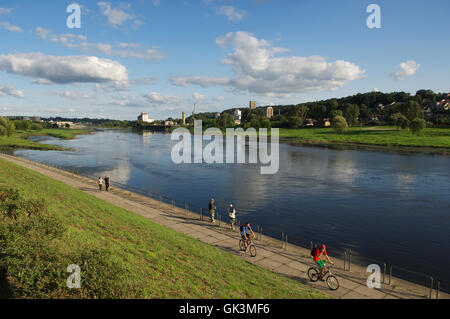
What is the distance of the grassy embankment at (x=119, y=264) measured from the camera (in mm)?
9203

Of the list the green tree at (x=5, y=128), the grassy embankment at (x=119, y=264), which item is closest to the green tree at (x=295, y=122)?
the green tree at (x=5, y=128)

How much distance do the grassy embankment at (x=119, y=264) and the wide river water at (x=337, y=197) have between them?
8291 mm

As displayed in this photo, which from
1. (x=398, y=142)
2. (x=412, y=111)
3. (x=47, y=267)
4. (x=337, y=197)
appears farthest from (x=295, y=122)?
(x=47, y=267)

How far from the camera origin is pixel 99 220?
65.8 ft

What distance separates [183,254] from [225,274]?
310cm

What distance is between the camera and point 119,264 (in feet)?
34.0

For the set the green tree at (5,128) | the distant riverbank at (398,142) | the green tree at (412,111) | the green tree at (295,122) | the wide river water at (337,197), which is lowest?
the wide river water at (337,197)

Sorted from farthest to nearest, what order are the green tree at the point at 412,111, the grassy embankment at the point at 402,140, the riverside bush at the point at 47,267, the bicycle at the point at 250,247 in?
1. the green tree at the point at 412,111
2. the grassy embankment at the point at 402,140
3. the bicycle at the point at 250,247
4. the riverside bush at the point at 47,267

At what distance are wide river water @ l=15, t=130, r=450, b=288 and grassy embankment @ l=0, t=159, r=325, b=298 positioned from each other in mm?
8291

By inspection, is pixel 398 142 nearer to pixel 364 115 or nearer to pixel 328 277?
pixel 364 115

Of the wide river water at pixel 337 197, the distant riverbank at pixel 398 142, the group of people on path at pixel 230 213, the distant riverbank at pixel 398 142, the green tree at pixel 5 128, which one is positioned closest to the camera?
the group of people on path at pixel 230 213

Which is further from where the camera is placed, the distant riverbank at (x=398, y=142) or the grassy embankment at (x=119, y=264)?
the distant riverbank at (x=398, y=142)

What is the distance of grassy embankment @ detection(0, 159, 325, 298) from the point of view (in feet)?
30.2

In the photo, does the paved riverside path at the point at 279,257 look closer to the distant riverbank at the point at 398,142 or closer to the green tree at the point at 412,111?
the distant riverbank at the point at 398,142
